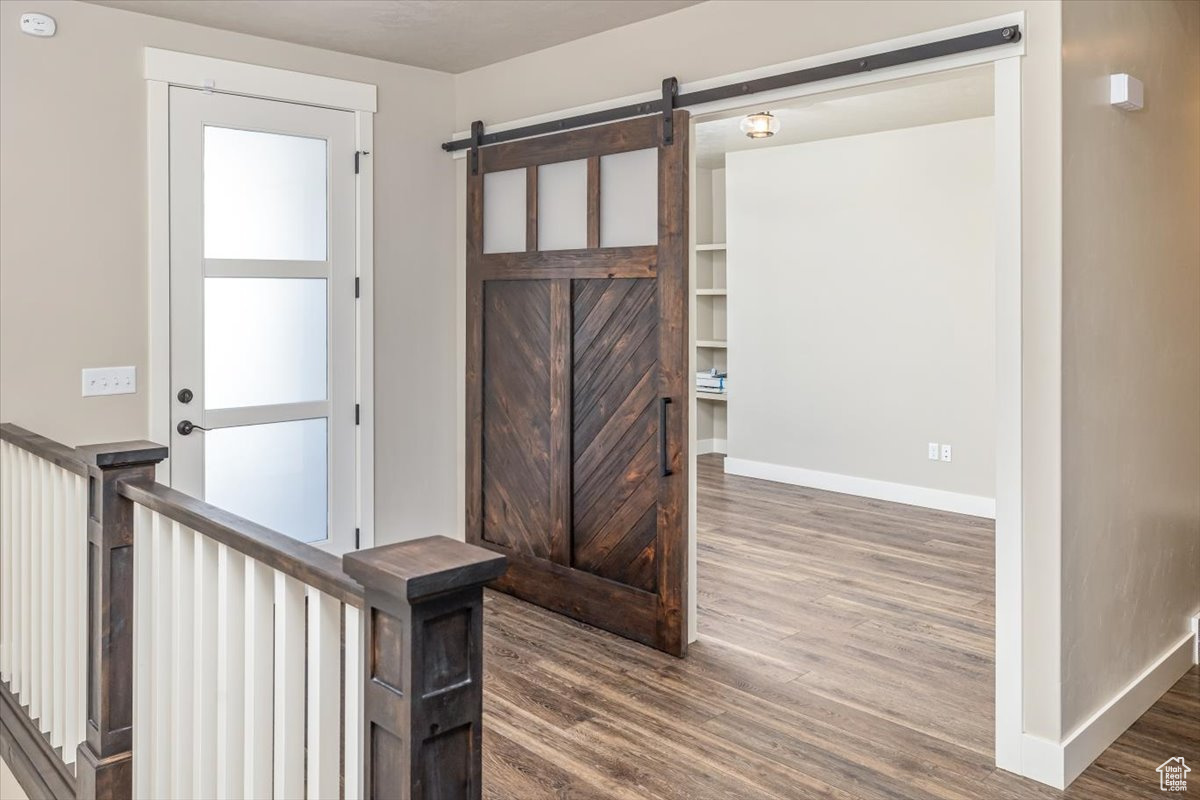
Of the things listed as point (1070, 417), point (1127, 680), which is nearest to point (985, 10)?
point (1070, 417)

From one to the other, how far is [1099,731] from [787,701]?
995 mm

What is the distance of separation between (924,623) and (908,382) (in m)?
2.79

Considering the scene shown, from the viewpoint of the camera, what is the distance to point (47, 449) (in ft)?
8.36

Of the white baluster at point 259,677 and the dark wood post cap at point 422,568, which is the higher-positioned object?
the dark wood post cap at point 422,568

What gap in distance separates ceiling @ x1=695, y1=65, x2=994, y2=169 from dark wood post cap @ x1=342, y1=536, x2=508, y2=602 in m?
3.57

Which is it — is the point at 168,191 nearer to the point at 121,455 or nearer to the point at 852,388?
the point at 121,455

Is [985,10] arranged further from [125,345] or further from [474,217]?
[125,345]

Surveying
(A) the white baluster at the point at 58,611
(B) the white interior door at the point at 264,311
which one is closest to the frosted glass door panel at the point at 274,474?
(B) the white interior door at the point at 264,311

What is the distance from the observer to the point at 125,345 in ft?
12.1

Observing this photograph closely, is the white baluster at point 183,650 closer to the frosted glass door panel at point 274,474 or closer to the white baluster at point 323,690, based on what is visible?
the white baluster at point 323,690

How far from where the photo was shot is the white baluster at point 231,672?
1717 millimetres

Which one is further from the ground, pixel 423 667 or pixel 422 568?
pixel 422 568

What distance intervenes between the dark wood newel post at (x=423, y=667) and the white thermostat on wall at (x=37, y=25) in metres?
3.19

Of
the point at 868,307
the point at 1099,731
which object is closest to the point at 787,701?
the point at 1099,731
